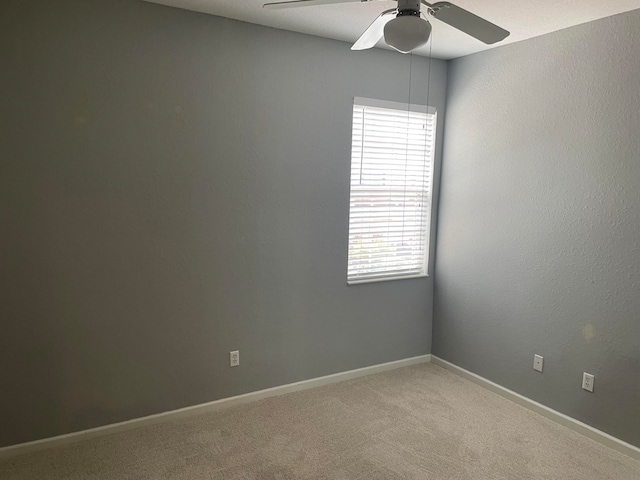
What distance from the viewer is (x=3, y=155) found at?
2.40m

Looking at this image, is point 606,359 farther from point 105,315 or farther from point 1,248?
point 1,248

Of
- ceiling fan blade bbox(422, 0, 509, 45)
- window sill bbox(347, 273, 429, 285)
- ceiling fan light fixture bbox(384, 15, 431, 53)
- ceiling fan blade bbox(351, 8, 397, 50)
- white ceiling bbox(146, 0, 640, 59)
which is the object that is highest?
white ceiling bbox(146, 0, 640, 59)

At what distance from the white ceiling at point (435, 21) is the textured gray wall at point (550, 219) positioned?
16 centimetres

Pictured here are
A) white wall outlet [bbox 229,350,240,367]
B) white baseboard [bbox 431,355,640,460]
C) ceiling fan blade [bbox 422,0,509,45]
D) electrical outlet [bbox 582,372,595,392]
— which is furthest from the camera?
white wall outlet [bbox 229,350,240,367]

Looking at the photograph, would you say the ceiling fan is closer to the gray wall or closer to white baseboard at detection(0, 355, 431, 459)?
the gray wall

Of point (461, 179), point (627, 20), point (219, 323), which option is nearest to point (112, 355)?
point (219, 323)

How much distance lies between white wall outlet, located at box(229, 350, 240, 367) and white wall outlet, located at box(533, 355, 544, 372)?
6.63ft

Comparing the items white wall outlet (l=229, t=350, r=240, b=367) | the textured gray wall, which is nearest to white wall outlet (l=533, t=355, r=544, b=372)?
the textured gray wall

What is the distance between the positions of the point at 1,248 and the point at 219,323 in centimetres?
129

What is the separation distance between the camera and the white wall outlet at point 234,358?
3167 millimetres

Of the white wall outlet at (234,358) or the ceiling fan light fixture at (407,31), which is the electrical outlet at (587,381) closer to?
the white wall outlet at (234,358)

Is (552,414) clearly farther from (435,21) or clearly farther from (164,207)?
(164,207)

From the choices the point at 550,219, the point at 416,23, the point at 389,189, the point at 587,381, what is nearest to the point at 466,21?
the point at 416,23

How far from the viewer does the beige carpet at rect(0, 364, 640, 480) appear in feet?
8.16
